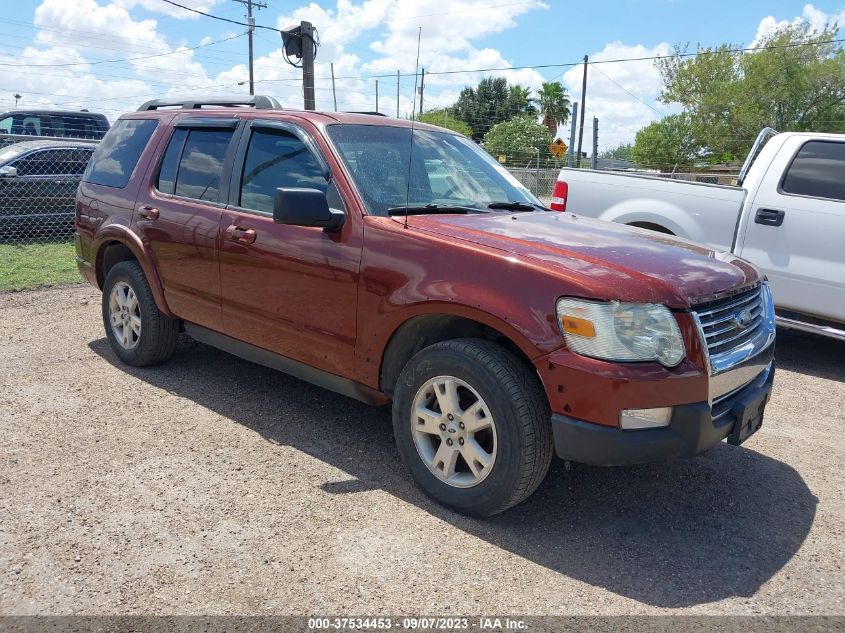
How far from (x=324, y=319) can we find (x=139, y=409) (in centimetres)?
160

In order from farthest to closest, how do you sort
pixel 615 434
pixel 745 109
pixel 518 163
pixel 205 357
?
1. pixel 518 163
2. pixel 745 109
3. pixel 205 357
4. pixel 615 434

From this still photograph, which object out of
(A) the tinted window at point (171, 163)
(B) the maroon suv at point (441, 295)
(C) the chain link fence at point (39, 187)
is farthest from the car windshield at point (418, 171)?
(C) the chain link fence at point (39, 187)

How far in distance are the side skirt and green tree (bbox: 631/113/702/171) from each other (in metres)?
42.9

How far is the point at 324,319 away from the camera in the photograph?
12.4 ft

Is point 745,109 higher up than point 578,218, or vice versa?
point 745,109

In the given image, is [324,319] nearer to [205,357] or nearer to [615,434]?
[615,434]

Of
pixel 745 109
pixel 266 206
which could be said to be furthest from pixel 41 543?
pixel 745 109

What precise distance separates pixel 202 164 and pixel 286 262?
47.2 inches

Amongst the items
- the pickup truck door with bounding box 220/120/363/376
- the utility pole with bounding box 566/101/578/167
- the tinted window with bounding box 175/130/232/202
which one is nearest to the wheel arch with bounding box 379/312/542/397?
the pickup truck door with bounding box 220/120/363/376

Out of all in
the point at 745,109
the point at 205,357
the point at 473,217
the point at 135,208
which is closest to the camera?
the point at 473,217

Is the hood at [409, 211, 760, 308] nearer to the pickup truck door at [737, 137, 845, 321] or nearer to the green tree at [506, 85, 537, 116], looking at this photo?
the pickup truck door at [737, 137, 845, 321]

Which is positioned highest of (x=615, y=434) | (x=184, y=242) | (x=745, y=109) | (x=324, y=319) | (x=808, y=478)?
(x=745, y=109)

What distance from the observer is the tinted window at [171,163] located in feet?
15.7

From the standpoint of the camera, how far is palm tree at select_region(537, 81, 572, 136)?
67.9 meters
